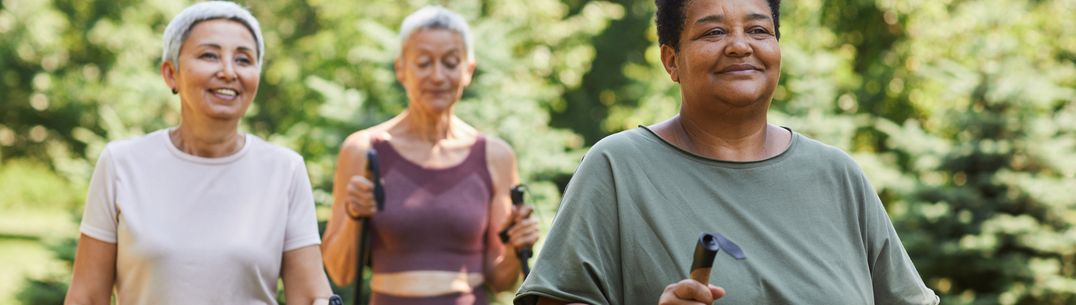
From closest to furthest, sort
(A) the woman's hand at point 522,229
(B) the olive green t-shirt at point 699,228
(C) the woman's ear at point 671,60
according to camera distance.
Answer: (B) the olive green t-shirt at point 699,228 → (C) the woman's ear at point 671,60 → (A) the woman's hand at point 522,229

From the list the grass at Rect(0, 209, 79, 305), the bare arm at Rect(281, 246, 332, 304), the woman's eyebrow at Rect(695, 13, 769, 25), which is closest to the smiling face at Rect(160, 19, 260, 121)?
the bare arm at Rect(281, 246, 332, 304)

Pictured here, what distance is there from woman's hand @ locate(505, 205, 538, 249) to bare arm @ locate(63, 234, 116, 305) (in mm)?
1564

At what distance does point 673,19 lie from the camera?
2.38 meters

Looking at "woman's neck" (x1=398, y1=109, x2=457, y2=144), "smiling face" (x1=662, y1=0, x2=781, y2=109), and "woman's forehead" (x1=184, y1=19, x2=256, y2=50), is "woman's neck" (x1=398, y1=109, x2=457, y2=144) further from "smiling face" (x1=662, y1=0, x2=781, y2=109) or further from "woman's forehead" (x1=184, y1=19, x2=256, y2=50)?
"smiling face" (x1=662, y1=0, x2=781, y2=109)

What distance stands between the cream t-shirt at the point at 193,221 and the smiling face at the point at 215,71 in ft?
0.41

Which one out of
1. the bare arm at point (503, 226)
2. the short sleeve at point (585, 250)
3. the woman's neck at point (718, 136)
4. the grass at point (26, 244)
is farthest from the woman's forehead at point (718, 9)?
the grass at point (26, 244)

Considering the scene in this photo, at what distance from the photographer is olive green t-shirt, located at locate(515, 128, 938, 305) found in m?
2.19

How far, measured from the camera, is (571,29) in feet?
47.5

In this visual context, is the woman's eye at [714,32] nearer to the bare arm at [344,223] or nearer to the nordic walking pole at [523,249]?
the nordic walking pole at [523,249]

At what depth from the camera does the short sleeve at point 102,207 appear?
3031 millimetres

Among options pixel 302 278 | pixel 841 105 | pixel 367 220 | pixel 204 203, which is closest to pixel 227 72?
pixel 204 203

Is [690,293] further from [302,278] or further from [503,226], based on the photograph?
[503,226]

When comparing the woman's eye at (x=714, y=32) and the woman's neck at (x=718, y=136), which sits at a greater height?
the woman's eye at (x=714, y=32)

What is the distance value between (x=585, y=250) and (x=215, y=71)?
4.51 ft
